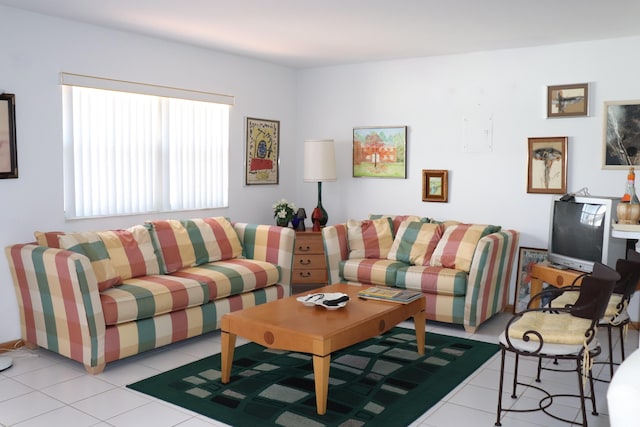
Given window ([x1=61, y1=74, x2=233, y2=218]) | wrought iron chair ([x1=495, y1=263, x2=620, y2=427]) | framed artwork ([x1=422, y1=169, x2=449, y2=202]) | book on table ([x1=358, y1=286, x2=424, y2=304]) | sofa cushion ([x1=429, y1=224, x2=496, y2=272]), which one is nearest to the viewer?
wrought iron chair ([x1=495, y1=263, x2=620, y2=427])

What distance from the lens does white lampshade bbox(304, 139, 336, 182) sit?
20.5 feet

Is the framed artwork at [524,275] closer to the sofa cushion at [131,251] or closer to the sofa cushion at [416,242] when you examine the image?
the sofa cushion at [416,242]

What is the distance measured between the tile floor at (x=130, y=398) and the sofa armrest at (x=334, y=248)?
4.91 ft

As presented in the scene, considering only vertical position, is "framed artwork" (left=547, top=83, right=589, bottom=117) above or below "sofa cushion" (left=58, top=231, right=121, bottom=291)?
above

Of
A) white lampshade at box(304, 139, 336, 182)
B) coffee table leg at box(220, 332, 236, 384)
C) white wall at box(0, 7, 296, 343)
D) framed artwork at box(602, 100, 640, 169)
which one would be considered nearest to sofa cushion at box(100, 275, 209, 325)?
coffee table leg at box(220, 332, 236, 384)

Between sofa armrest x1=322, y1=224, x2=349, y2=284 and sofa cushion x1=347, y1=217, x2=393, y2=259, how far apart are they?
0.30 ft

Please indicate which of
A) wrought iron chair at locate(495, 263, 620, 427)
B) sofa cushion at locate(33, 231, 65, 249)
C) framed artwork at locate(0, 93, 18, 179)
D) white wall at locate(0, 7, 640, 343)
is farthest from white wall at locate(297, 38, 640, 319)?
framed artwork at locate(0, 93, 18, 179)

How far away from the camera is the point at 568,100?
17.4 ft

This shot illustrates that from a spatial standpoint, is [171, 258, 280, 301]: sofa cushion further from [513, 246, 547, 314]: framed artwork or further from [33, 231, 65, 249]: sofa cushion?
[513, 246, 547, 314]: framed artwork

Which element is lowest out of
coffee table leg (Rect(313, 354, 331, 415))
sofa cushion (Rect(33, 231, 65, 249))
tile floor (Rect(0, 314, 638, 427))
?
tile floor (Rect(0, 314, 638, 427))

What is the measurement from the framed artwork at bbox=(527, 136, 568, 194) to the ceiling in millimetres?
886

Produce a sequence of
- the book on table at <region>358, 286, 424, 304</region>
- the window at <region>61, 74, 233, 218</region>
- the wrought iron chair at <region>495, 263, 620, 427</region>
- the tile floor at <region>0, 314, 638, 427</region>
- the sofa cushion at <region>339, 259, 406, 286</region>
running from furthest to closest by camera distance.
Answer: the sofa cushion at <region>339, 259, 406, 286</region> < the window at <region>61, 74, 233, 218</region> < the book on table at <region>358, 286, 424, 304</region> < the tile floor at <region>0, 314, 638, 427</region> < the wrought iron chair at <region>495, 263, 620, 427</region>

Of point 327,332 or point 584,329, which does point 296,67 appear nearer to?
point 327,332

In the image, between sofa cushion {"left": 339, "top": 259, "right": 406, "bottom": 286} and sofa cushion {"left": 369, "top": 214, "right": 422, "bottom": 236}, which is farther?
sofa cushion {"left": 369, "top": 214, "right": 422, "bottom": 236}
